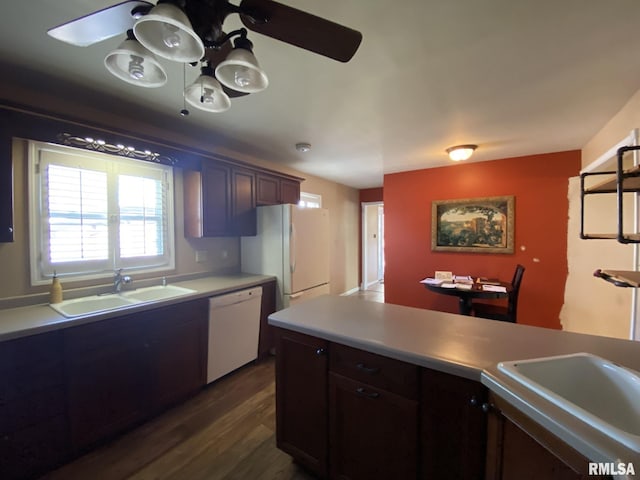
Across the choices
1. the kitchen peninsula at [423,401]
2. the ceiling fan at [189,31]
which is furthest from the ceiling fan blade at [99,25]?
the kitchen peninsula at [423,401]

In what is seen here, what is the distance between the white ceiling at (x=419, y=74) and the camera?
4.03 ft

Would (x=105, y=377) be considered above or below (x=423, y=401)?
below

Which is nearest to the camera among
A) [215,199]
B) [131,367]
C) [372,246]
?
[131,367]

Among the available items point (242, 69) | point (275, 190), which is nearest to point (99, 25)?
point (242, 69)

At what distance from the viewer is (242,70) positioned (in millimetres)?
1158

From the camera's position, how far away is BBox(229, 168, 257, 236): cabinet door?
2.95 m

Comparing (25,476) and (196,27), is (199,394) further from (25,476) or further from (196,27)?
(196,27)

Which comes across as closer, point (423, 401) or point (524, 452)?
point (524, 452)

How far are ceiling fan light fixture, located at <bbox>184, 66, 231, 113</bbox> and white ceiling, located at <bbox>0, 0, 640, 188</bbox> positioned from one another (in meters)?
0.35

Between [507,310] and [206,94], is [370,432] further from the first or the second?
Answer: [507,310]

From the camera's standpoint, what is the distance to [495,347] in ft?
3.79

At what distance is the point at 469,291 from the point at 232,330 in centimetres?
248

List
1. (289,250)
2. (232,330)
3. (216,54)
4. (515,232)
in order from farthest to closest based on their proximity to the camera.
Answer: (515,232), (289,250), (232,330), (216,54)

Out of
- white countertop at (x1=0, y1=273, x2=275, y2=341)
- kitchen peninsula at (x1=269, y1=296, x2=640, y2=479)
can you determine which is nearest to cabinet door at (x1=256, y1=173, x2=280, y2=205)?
white countertop at (x1=0, y1=273, x2=275, y2=341)
